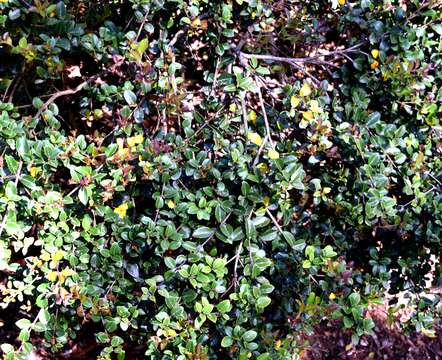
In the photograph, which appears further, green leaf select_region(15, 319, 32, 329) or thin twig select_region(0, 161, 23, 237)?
green leaf select_region(15, 319, 32, 329)

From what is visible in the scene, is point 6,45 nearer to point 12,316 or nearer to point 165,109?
point 165,109

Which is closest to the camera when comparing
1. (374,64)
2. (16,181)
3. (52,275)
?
(16,181)

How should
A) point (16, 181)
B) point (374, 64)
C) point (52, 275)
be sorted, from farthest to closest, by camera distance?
point (374, 64)
point (52, 275)
point (16, 181)

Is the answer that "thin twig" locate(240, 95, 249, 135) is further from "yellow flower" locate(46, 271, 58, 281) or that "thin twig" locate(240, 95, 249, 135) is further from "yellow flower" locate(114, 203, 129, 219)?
"yellow flower" locate(46, 271, 58, 281)

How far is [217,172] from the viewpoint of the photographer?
6.88ft

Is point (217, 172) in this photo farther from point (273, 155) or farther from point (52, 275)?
point (52, 275)

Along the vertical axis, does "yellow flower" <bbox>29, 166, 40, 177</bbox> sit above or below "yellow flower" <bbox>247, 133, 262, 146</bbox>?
below

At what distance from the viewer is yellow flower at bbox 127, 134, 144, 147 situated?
2.11 m

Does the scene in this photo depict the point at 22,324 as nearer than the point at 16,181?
No

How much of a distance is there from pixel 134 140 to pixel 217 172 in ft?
1.11

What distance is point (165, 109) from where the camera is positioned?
2.20 meters

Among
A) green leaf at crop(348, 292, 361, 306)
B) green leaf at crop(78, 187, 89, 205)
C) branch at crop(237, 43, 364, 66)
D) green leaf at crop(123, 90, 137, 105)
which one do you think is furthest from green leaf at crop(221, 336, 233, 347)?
branch at crop(237, 43, 364, 66)

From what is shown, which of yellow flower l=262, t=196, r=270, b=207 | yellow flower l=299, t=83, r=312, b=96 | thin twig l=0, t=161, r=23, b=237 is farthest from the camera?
yellow flower l=299, t=83, r=312, b=96

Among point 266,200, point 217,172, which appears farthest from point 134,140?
point 266,200
